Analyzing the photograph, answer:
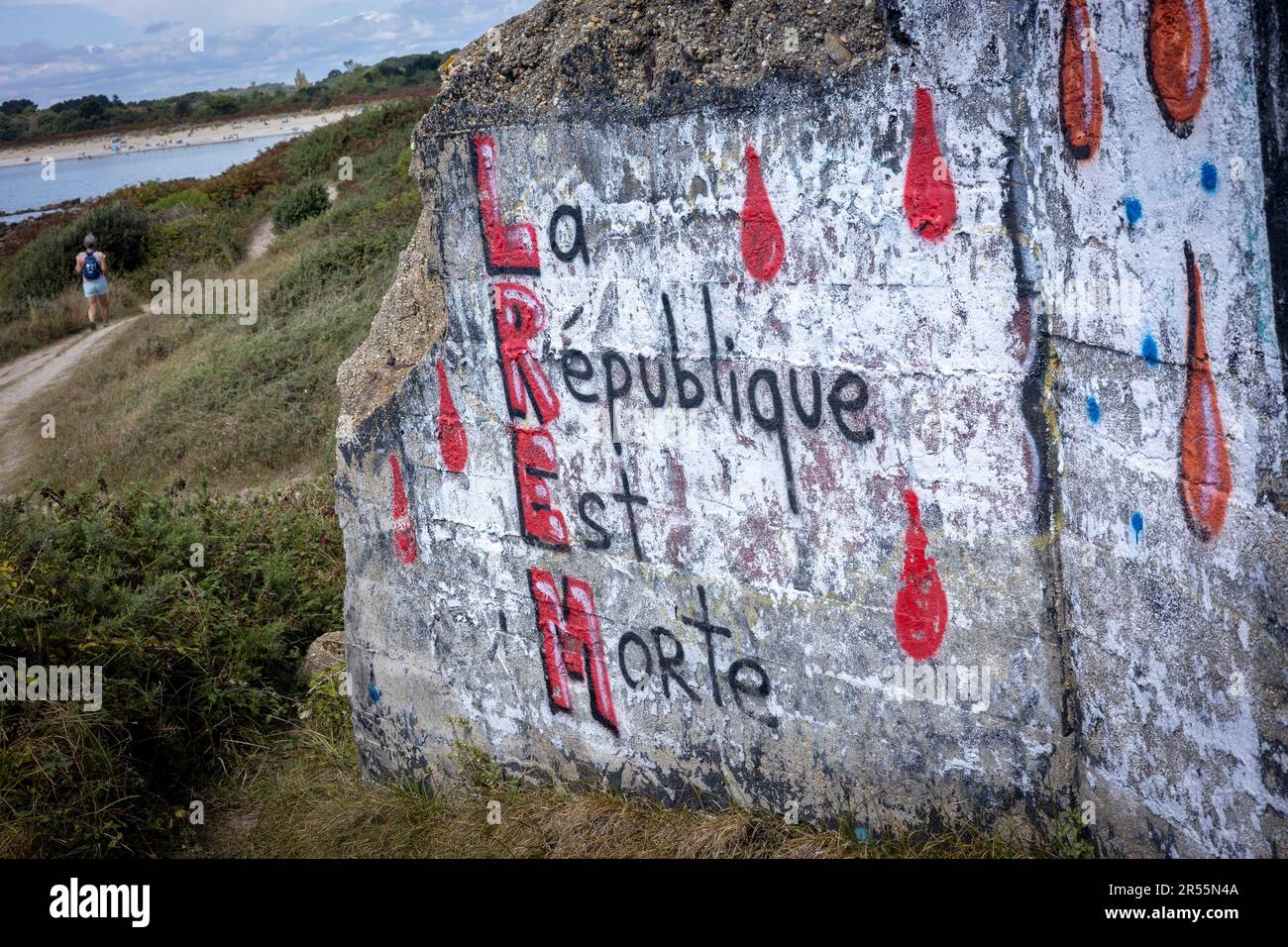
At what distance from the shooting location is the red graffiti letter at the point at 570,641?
3662 millimetres

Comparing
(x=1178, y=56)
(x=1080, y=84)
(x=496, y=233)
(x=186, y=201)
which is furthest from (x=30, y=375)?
(x=1178, y=56)

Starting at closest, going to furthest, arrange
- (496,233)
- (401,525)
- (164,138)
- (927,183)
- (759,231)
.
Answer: (927,183) < (759,231) < (496,233) < (401,525) < (164,138)

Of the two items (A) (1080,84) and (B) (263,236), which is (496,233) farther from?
(B) (263,236)

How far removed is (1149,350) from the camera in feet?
7.59

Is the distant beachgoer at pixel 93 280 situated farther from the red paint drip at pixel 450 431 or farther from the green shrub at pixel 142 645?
the red paint drip at pixel 450 431

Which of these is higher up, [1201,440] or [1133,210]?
[1133,210]

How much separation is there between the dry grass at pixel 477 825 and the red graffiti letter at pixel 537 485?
93 centimetres

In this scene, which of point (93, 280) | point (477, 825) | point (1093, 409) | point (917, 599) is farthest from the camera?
point (93, 280)

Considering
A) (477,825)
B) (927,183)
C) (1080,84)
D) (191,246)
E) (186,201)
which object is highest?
(186,201)

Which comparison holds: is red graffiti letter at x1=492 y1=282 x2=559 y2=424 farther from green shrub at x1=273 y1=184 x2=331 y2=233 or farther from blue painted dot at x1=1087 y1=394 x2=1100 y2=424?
green shrub at x1=273 y1=184 x2=331 y2=233

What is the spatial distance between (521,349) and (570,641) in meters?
1.03

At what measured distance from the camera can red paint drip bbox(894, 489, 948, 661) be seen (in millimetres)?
2867

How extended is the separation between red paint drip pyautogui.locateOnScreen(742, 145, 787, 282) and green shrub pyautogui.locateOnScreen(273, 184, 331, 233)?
59.1 feet

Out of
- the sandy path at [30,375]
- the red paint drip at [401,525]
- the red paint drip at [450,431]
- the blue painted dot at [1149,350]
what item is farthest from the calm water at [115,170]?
the blue painted dot at [1149,350]
